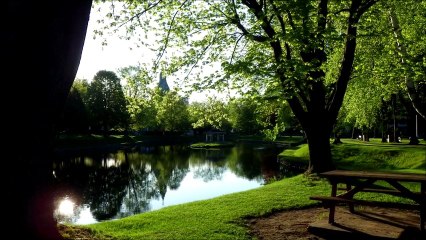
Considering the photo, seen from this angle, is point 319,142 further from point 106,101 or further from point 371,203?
point 106,101

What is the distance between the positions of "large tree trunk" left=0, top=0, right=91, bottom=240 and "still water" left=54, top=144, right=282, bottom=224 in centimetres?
1554

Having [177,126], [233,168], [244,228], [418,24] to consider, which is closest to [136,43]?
[244,228]

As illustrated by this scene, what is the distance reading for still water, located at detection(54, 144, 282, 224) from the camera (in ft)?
71.0

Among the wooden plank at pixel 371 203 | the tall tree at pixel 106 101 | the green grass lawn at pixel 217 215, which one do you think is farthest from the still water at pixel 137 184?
the tall tree at pixel 106 101

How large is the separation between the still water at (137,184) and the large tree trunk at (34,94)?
51.0 ft

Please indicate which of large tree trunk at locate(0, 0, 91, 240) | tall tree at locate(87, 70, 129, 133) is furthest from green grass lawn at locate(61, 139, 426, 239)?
tall tree at locate(87, 70, 129, 133)

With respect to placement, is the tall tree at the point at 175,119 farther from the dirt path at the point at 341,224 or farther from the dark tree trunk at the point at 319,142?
the dirt path at the point at 341,224

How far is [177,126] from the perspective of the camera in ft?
342

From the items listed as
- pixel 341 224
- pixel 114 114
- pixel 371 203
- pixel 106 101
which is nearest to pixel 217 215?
pixel 341 224

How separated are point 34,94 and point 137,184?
87.3 ft

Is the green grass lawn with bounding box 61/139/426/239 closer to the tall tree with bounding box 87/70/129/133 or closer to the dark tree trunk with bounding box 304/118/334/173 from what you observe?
the dark tree trunk with bounding box 304/118/334/173

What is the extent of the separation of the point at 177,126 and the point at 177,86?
88.0 metres

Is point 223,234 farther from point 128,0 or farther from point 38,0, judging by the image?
point 128,0

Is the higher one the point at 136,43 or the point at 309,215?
the point at 136,43
